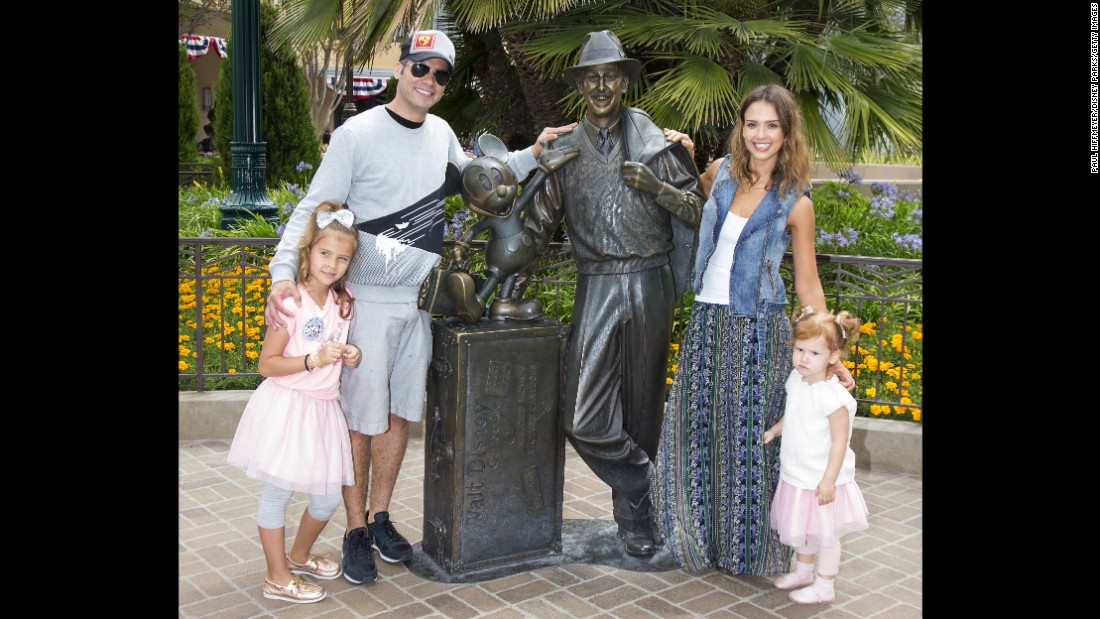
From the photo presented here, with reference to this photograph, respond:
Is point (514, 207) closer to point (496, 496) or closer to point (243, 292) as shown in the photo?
point (496, 496)

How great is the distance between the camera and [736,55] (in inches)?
248

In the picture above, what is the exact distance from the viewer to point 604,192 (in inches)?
149

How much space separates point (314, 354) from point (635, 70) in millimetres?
1544

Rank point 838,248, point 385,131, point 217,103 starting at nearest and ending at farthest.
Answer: point 385,131, point 838,248, point 217,103

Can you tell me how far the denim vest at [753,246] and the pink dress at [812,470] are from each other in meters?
0.31

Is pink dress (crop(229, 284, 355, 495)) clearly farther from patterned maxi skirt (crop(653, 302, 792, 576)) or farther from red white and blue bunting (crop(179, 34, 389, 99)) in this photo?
red white and blue bunting (crop(179, 34, 389, 99))

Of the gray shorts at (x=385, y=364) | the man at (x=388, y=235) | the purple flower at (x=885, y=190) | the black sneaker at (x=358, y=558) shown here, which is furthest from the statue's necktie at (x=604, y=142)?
the purple flower at (x=885, y=190)

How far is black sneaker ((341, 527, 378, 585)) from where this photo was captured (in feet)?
12.5

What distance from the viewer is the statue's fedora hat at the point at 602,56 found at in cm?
365

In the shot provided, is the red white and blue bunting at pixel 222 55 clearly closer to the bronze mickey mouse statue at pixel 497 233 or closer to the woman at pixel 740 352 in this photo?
the bronze mickey mouse statue at pixel 497 233

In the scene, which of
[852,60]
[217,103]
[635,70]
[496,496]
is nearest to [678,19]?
[852,60]

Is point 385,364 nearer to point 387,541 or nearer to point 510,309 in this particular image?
point 510,309

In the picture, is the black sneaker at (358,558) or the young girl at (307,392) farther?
the black sneaker at (358,558)

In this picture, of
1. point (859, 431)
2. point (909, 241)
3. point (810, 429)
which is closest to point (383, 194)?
point (810, 429)
